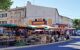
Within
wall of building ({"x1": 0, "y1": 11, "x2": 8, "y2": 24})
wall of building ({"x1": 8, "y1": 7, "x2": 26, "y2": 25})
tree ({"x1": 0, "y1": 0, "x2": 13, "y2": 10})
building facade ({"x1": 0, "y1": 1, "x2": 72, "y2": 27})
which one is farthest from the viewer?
wall of building ({"x1": 0, "y1": 11, "x2": 8, "y2": 24})

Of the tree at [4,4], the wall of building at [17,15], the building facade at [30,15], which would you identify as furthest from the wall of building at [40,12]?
the tree at [4,4]

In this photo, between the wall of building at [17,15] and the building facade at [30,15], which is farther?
the wall of building at [17,15]

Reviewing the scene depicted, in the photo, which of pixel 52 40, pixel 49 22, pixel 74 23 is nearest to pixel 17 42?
pixel 52 40

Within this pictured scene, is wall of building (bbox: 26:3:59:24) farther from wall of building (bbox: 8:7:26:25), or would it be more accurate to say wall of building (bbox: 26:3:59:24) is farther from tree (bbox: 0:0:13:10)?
tree (bbox: 0:0:13:10)

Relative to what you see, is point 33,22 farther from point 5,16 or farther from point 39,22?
point 5,16

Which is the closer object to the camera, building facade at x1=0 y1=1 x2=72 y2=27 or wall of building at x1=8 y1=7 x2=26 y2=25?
building facade at x1=0 y1=1 x2=72 y2=27

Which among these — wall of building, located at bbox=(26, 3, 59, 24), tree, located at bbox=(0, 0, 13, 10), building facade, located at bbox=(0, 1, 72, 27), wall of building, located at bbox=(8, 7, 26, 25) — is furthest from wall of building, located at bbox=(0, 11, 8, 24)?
tree, located at bbox=(0, 0, 13, 10)

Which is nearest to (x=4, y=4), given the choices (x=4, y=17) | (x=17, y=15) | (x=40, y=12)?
(x=17, y=15)

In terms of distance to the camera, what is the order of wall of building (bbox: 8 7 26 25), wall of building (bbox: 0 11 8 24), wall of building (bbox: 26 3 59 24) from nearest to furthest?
1. wall of building (bbox: 8 7 26 25)
2. wall of building (bbox: 26 3 59 24)
3. wall of building (bbox: 0 11 8 24)

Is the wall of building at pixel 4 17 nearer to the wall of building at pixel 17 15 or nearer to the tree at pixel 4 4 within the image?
the wall of building at pixel 17 15

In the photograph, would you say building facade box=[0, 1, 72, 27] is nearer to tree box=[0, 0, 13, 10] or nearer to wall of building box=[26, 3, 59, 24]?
wall of building box=[26, 3, 59, 24]

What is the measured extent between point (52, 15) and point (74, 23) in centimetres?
2263

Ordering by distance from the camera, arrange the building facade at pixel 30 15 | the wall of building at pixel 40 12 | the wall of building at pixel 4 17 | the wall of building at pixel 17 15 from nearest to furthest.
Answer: the building facade at pixel 30 15
the wall of building at pixel 17 15
the wall of building at pixel 40 12
the wall of building at pixel 4 17

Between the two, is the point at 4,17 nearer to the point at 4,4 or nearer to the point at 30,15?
the point at 30,15
